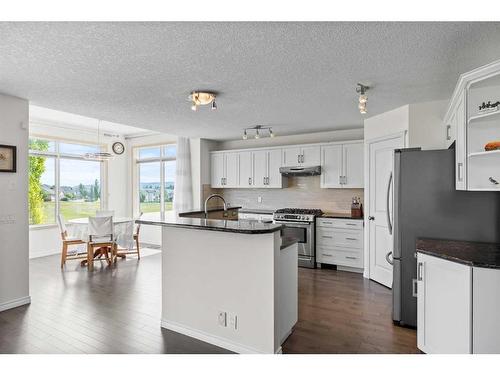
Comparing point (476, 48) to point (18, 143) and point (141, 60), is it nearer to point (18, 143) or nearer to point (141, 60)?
point (141, 60)

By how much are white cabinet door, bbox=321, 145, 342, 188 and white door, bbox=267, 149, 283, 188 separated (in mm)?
888

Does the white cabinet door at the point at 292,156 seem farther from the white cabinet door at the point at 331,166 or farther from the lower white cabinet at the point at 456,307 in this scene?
the lower white cabinet at the point at 456,307

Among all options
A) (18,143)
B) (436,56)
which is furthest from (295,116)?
(18,143)

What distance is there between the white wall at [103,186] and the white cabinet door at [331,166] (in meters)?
5.16

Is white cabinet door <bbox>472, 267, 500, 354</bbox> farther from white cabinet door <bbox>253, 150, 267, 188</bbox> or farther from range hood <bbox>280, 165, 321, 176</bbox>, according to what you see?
white cabinet door <bbox>253, 150, 267, 188</bbox>

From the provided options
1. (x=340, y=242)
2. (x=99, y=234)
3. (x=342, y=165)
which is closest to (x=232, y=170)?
(x=342, y=165)

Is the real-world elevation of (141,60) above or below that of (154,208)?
above

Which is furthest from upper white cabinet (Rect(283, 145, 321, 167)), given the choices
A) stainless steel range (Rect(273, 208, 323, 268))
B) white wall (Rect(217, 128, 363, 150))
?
stainless steel range (Rect(273, 208, 323, 268))

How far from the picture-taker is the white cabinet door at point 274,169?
6145 millimetres

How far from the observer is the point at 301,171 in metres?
5.73

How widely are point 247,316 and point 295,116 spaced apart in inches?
124

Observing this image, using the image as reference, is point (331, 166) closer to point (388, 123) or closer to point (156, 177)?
point (388, 123)
